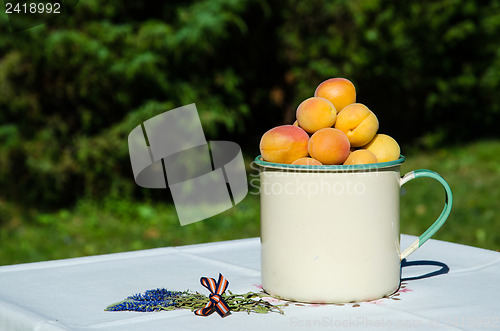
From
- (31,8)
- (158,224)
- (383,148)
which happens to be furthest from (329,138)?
(31,8)

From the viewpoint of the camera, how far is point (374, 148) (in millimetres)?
1296

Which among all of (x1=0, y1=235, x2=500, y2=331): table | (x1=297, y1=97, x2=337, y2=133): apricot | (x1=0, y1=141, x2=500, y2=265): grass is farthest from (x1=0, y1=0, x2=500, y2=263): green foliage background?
(x1=297, y1=97, x2=337, y2=133): apricot

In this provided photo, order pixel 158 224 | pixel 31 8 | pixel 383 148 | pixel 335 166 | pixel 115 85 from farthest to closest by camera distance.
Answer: pixel 115 85 → pixel 158 224 → pixel 31 8 → pixel 383 148 → pixel 335 166

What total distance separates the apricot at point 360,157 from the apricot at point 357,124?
1.5 inches

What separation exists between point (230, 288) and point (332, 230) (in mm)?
284

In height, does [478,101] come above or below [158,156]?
above

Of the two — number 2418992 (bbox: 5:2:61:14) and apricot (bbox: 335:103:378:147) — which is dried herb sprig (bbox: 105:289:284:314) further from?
number 2418992 (bbox: 5:2:61:14)

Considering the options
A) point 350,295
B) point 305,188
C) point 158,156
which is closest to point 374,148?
point 305,188

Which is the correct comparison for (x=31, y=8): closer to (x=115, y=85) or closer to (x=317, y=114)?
(x=115, y=85)

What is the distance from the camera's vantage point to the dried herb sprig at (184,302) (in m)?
1.20

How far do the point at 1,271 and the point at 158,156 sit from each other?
350 centimetres

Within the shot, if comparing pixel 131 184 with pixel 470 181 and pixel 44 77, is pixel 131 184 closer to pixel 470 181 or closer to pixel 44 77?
pixel 44 77

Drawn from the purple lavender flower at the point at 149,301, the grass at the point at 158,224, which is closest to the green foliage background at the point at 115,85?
the grass at the point at 158,224

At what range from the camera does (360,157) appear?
48.5 inches
